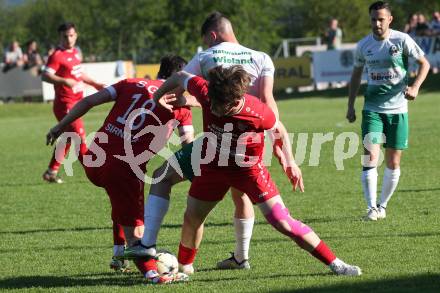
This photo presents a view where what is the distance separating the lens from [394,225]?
9.05 m

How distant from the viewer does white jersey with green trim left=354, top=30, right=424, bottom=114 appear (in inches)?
380

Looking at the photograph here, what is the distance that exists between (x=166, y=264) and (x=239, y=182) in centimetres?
90

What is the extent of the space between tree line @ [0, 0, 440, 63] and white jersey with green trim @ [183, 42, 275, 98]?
4545 cm

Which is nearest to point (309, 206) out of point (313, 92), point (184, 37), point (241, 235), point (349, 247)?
point (349, 247)

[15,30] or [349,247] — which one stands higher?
[349,247]

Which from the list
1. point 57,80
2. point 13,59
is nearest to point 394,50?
point 57,80

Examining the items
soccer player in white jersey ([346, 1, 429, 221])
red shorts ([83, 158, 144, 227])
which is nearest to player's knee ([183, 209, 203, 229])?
red shorts ([83, 158, 144, 227])

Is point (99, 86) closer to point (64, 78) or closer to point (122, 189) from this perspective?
point (122, 189)

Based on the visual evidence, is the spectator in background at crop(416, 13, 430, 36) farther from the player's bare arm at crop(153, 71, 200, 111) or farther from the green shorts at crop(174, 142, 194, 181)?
the green shorts at crop(174, 142, 194, 181)

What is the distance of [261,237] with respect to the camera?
344 inches

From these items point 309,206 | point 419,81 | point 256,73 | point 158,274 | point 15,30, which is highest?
point 256,73

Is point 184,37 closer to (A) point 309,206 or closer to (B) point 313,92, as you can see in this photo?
(B) point 313,92

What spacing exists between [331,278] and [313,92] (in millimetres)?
29386

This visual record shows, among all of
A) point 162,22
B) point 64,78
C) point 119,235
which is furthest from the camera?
point 162,22
